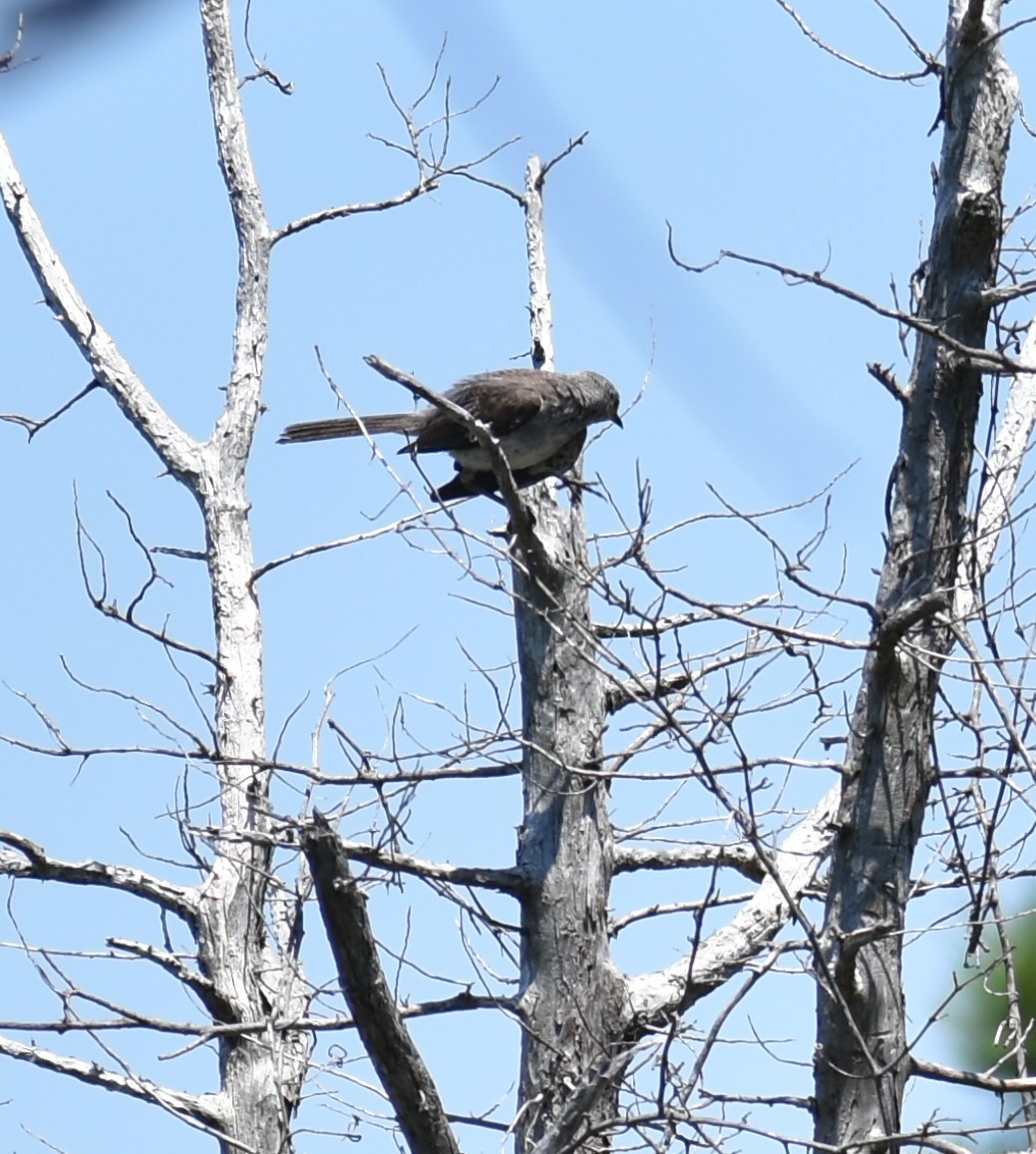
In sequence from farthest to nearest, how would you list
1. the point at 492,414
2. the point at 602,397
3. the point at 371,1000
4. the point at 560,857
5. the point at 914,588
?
the point at 602,397 < the point at 492,414 < the point at 560,857 < the point at 914,588 < the point at 371,1000

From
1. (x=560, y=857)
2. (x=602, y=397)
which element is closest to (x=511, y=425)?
(x=602, y=397)

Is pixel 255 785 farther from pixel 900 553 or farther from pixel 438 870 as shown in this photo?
pixel 900 553

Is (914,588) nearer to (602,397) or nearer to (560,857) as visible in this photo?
(560,857)

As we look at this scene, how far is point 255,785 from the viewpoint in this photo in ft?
22.1

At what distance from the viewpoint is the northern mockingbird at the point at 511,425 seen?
718 centimetres

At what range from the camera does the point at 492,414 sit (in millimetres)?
7367

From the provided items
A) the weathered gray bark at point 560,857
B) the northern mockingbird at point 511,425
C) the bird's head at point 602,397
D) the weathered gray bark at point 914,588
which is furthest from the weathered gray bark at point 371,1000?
Result: the bird's head at point 602,397

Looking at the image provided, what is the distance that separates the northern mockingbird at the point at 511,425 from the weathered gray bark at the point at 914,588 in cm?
287

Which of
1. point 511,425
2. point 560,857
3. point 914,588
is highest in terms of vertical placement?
point 511,425

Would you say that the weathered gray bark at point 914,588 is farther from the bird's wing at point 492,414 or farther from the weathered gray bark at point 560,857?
the bird's wing at point 492,414

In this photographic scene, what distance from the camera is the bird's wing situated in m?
7.23

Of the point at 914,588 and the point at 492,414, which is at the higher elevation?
the point at 492,414

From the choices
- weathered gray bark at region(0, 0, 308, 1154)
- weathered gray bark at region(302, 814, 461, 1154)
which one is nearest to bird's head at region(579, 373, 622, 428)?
weathered gray bark at region(0, 0, 308, 1154)

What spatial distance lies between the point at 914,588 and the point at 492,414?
324 cm
